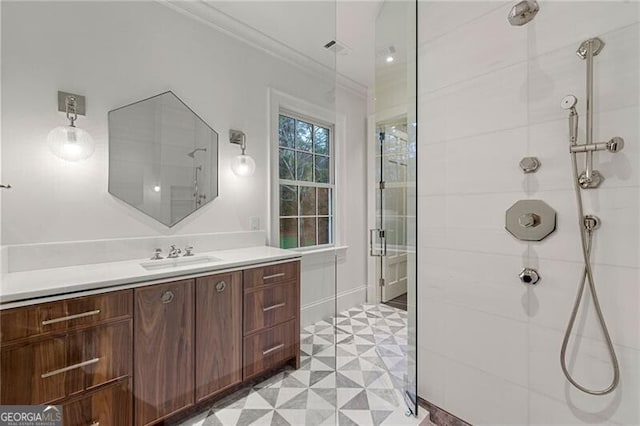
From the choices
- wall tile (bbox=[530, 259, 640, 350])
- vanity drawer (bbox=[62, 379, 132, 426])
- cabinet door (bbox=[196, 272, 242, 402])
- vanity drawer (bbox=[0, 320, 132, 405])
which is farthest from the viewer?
cabinet door (bbox=[196, 272, 242, 402])

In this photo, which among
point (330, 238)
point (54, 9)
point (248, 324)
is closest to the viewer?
point (54, 9)

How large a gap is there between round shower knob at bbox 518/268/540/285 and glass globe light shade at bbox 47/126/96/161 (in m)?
2.31

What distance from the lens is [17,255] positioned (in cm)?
132

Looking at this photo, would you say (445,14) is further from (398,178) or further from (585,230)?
(585,230)

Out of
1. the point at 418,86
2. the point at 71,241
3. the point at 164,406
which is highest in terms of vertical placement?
the point at 418,86

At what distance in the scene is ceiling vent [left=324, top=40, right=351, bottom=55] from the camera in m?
2.22

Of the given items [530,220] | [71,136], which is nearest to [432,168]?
[530,220]

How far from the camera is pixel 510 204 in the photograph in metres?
1.15

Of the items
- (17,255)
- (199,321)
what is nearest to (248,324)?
(199,321)

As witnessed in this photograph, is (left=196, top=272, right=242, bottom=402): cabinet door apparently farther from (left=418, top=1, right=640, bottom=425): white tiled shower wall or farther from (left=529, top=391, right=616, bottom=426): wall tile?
(left=529, top=391, right=616, bottom=426): wall tile

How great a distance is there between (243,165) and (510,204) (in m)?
1.84

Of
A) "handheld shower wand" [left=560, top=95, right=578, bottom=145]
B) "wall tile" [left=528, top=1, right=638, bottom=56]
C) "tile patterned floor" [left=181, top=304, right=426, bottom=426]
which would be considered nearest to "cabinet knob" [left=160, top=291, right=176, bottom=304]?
"tile patterned floor" [left=181, top=304, right=426, bottom=426]

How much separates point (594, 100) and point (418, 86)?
2.41 ft

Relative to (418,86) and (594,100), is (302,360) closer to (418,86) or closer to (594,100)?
(418,86)
